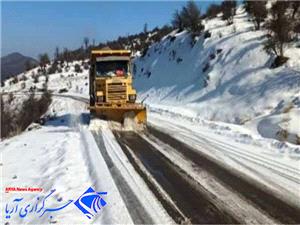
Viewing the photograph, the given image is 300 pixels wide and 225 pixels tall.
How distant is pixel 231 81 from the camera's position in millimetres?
25703

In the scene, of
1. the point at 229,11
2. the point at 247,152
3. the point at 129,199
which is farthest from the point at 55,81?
the point at 129,199

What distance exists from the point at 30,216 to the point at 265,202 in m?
4.01

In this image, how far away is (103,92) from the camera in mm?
19406

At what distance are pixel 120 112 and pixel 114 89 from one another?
1.18 metres

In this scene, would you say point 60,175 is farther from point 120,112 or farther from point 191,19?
point 191,19

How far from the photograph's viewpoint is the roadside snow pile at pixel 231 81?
17906mm

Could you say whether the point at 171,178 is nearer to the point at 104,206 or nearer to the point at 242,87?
the point at 104,206

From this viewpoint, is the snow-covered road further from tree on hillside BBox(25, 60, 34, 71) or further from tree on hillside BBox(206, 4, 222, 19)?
tree on hillside BBox(25, 60, 34, 71)

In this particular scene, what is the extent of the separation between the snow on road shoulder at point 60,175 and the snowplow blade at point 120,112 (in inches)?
83.3

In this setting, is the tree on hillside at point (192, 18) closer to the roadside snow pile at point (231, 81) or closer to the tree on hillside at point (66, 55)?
the roadside snow pile at point (231, 81)

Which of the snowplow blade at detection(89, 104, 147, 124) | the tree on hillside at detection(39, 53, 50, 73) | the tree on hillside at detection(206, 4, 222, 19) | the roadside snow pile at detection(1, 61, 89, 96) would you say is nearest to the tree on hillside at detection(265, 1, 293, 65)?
the snowplow blade at detection(89, 104, 147, 124)

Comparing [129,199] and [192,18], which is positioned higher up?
[192,18]

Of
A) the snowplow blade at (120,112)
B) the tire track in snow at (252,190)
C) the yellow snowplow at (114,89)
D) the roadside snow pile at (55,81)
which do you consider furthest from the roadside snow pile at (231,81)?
the roadside snow pile at (55,81)

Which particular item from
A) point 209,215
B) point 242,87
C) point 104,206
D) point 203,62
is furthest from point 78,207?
point 203,62
